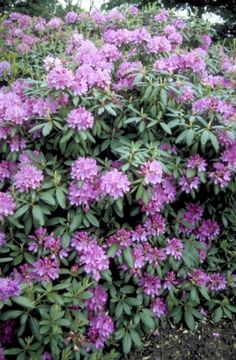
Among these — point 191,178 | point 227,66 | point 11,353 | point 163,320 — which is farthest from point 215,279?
point 227,66

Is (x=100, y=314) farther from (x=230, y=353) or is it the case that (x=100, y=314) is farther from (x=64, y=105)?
(x=64, y=105)

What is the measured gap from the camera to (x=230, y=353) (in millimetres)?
2734

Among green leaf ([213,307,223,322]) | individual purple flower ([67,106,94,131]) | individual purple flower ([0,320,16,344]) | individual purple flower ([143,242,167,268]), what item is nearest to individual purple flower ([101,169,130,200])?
individual purple flower ([67,106,94,131])

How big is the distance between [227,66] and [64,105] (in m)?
1.56

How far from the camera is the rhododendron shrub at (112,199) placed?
7.55 ft

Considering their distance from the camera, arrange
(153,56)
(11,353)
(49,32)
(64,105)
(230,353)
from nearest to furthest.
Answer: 1. (11,353)
2. (64,105)
3. (230,353)
4. (153,56)
5. (49,32)

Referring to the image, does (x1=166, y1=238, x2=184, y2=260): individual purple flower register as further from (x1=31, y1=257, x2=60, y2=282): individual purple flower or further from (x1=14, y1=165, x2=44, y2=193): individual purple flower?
(x1=14, y1=165, x2=44, y2=193): individual purple flower

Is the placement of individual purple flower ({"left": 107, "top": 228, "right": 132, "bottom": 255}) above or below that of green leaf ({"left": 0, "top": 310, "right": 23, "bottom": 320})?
above

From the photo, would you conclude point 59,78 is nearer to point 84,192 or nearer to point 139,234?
point 84,192

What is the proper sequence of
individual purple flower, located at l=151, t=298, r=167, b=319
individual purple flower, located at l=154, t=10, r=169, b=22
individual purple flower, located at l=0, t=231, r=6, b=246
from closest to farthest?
individual purple flower, located at l=0, t=231, r=6, b=246 → individual purple flower, located at l=151, t=298, r=167, b=319 → individual purple flower, located at l=154, t=10, r=169, b=22

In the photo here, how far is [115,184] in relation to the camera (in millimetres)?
2250

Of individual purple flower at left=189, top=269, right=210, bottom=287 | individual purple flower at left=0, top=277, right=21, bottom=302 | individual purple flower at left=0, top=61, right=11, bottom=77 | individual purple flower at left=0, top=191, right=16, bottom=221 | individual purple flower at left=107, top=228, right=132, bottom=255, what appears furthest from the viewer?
individual purple flower at left=0, top=61, right=11, bottom=77

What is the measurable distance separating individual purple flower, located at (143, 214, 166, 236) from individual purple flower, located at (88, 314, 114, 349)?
1.74 feet

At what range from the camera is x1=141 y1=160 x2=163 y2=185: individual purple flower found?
229 cm
